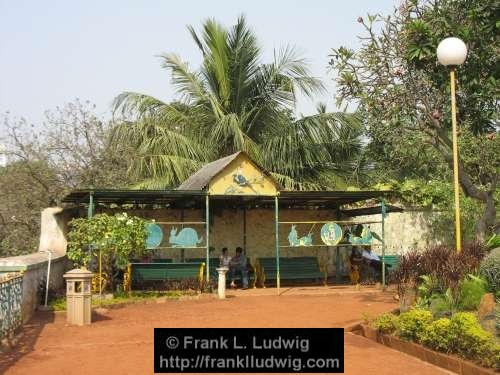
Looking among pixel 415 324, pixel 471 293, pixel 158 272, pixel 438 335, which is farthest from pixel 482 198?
pixel 158 272

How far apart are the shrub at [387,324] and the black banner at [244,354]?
1238 millimetres

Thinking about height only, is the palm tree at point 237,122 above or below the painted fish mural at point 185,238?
above

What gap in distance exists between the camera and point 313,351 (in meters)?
7.71

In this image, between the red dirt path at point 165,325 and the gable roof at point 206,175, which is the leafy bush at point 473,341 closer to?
the red dirt path at point 165,325

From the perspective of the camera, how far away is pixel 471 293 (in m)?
9.07

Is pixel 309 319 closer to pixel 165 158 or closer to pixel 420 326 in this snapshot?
pixel 420 326

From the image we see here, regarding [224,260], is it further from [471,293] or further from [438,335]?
[438,335]

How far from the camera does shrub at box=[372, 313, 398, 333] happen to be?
9.19 metres

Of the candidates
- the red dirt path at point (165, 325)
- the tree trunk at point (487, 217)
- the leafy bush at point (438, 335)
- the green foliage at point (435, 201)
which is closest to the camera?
the leafy bush at point (438, 335)

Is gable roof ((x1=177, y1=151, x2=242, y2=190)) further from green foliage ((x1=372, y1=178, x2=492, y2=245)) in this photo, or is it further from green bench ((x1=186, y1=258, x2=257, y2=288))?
green foliage ((x1=372, y1=178, x2=492, y2=245))

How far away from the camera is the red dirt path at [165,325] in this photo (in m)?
7.91

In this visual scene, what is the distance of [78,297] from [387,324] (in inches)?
219

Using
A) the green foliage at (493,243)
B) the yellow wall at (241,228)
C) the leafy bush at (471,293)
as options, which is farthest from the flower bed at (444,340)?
the yellow wall at (241,228)

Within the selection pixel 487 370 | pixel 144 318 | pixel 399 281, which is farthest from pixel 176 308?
pixel 487 370
